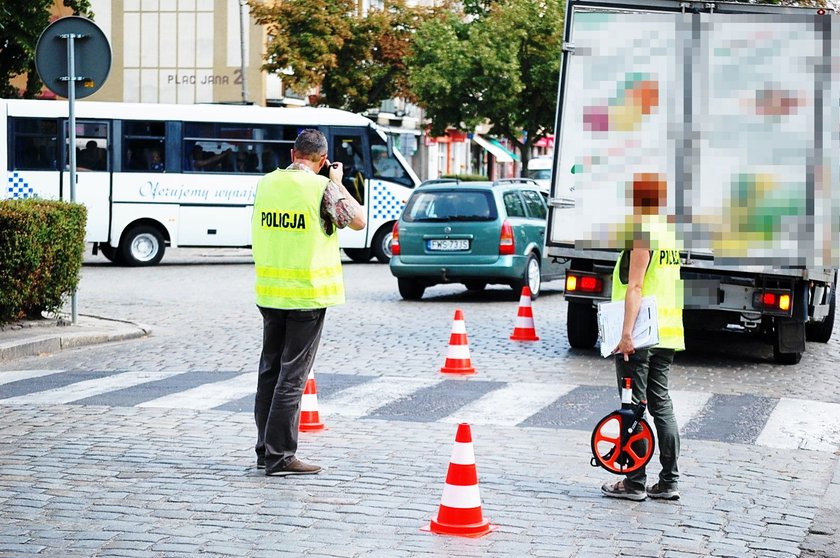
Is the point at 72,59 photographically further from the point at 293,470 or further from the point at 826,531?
the point at 826,531

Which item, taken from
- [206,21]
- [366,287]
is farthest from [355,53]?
[366,287]

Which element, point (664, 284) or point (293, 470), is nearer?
point (664, 284)

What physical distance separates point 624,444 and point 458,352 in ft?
16.2

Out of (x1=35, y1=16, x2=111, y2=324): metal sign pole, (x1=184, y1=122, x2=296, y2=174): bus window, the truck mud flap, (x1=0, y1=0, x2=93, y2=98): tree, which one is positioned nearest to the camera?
the truck mud flap

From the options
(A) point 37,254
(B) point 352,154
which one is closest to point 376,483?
(A) point 37,254

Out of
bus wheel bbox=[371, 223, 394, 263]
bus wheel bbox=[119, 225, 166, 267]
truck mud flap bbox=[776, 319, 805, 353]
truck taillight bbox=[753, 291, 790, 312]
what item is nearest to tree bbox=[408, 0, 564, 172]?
bus wheel bbox=[371, 223, 394, 263]

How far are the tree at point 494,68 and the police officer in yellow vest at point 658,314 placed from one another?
36269 mm

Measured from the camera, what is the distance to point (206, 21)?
4781 centimetres

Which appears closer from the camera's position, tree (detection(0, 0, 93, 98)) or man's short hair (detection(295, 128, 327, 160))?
man's short hair (detection(295, 128, 327, 160))

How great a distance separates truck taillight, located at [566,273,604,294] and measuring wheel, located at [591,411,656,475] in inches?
233

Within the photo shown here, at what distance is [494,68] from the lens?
4344cm

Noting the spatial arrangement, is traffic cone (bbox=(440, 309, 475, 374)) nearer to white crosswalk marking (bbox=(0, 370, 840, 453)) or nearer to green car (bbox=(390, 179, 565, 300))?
white crosswalk marking (bbox=(0, 370, 840, 453))

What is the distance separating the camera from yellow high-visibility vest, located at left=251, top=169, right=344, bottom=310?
25.3 ft

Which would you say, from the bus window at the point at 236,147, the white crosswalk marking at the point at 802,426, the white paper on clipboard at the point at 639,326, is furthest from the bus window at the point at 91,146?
the white paper on clipboard at the point at 639,326
